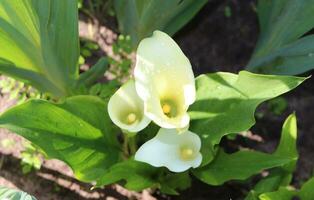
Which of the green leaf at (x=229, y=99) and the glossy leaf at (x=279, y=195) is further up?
the green leaf at (x=229, y=99)

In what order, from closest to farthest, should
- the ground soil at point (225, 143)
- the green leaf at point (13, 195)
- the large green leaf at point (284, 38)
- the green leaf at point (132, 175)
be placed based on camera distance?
the green leaf at point (13, 195)
the green leaf at point (132, 175)
the large green leaf at point (284, 38)
the ground soil at point (225, 143)

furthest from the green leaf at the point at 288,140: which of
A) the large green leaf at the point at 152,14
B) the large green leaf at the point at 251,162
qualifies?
the large green leaf at the point at 152,14

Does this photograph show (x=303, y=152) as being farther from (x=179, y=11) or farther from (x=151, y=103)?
(x=151, y=103)

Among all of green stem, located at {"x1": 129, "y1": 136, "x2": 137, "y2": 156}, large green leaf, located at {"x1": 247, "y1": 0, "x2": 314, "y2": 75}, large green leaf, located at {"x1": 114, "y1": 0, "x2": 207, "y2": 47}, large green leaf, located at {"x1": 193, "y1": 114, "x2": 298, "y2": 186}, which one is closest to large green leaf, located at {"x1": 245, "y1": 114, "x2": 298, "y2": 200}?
large green leaf, located at {"x1": 193, "y1": 114, "x2": 298, "y2": 186}

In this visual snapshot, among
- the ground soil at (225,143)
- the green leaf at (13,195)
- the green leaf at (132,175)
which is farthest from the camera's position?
the ground soil at (225,143)

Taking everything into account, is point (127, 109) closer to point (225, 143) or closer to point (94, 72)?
point (94, 72)

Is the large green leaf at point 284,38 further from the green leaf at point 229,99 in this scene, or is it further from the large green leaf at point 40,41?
the large green leaf at point 40,41

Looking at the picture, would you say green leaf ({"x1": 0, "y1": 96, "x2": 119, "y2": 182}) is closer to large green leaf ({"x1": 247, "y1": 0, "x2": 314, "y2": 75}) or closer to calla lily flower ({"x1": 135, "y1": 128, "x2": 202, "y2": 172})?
calla lily flower ({"x1": 135, "y1": 128, "x2": 202, "y2": 172})
